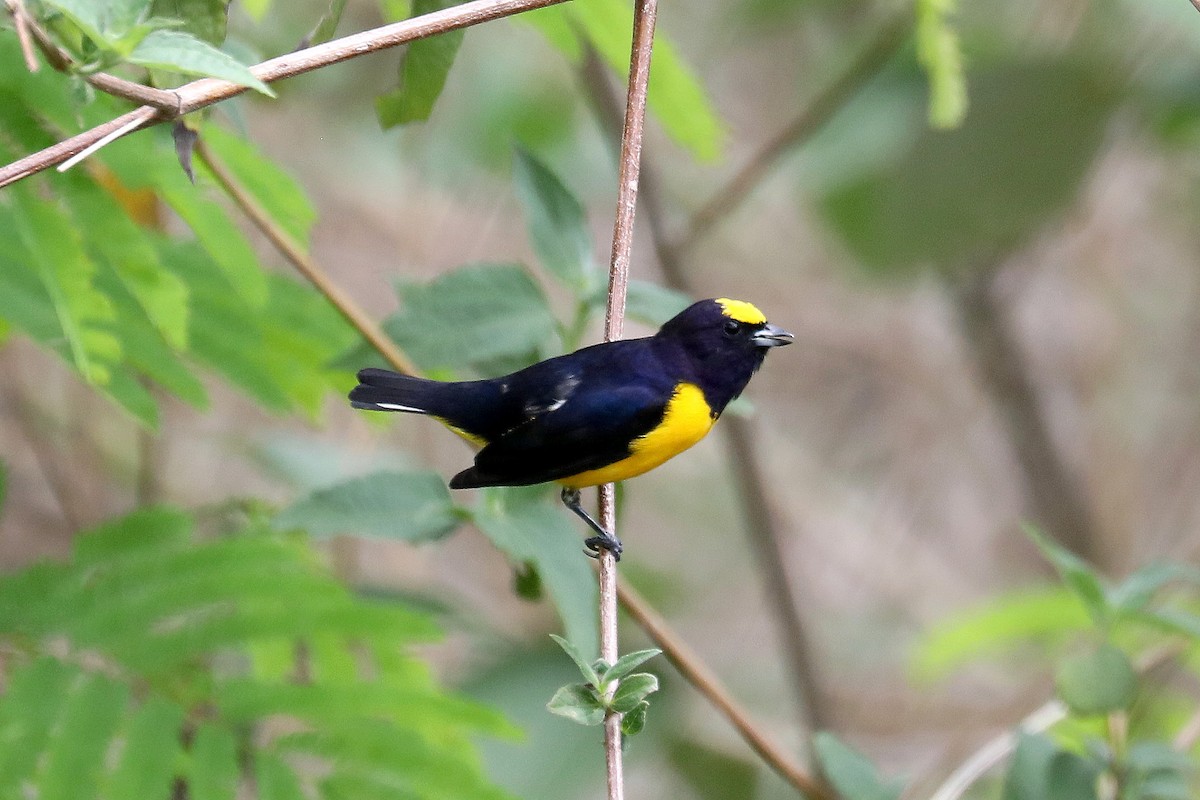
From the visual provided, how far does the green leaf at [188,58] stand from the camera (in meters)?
1.31

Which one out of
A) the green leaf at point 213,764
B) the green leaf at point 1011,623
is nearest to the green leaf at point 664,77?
the green leaf at point 213,764

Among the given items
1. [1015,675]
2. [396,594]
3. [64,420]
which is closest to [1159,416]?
[1015,675]

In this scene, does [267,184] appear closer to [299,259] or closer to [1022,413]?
[299,259]

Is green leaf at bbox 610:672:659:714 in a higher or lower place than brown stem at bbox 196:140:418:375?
lower

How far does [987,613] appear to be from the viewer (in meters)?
3.94

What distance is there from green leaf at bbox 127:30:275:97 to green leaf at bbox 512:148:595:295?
0.90 metres

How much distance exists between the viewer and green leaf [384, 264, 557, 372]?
218 cm

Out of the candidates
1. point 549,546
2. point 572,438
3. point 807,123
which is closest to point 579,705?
point 549,546

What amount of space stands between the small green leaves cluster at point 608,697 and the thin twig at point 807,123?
88.8 inches

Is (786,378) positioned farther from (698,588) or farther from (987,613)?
(987,613)

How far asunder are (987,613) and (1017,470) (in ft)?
8.71

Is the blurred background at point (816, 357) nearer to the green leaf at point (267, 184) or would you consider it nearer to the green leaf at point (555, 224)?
the green leaf at point (555, 224)

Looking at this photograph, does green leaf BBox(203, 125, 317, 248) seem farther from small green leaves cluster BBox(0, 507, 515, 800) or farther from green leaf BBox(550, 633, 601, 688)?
green leaf BBox(550, 633, 601, 688)

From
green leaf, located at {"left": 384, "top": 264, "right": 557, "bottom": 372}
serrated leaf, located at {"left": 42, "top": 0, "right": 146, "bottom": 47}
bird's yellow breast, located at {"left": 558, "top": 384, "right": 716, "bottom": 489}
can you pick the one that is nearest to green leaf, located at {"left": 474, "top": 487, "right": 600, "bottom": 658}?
bird's yellow breast, located at {"left": 558, "top": 384, "right": 716, "bottom": 489}
